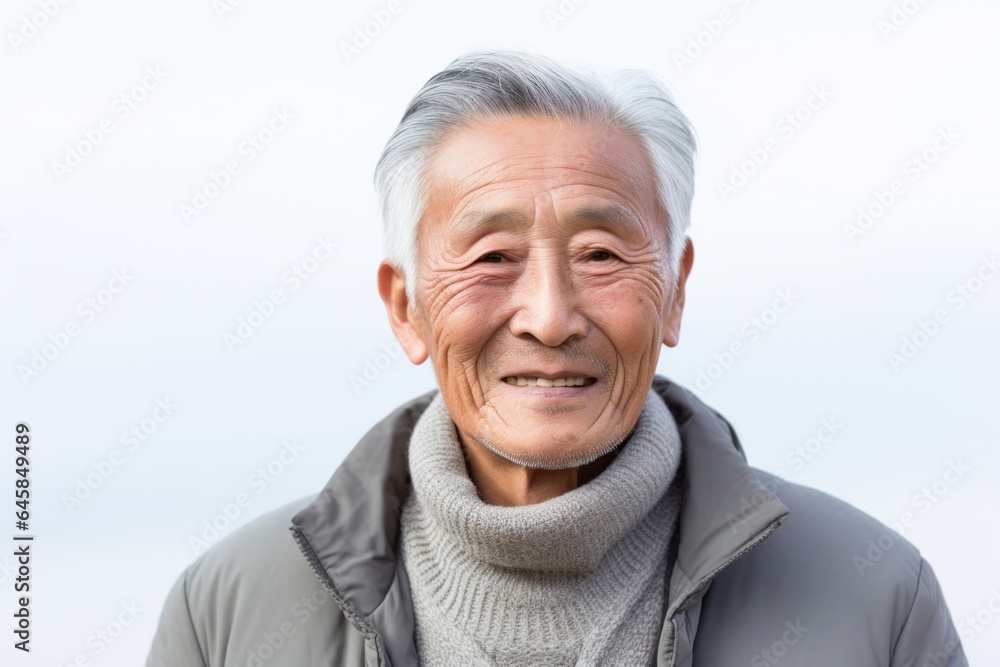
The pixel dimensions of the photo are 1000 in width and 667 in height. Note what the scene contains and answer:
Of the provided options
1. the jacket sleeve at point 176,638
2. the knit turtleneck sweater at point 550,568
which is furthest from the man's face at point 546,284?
the jacket sleeve at point 176,638

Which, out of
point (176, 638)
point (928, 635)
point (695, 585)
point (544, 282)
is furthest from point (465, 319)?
point (928, 635)

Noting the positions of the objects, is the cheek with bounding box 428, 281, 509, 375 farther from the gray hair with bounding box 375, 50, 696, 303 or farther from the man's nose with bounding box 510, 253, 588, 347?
the gray hair with bounding box 375, 50, 696, 303

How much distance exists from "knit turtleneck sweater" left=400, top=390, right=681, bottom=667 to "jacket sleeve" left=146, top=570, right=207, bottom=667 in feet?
1.86

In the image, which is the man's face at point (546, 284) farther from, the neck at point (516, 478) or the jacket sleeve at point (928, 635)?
the jacket sleeve at point (928, 635)

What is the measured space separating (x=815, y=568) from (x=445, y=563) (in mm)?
870

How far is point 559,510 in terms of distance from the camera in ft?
8.18

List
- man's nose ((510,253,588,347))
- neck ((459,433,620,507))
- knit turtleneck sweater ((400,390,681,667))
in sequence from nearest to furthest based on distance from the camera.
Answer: man's nose ((510,253,588,347))
knit turtleneck sweater ((400,390,681,667))
neck ((459,433,620,507))

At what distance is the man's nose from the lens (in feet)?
7.89

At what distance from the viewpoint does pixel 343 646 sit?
8.55 feet

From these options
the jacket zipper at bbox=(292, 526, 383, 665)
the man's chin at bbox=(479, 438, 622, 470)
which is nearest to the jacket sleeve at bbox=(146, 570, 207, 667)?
the jacket zipper at bbox=(292, 526, 383, 665)

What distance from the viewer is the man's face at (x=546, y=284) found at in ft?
8.07

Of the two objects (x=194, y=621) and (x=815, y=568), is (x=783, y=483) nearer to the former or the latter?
(x=815, y=568)

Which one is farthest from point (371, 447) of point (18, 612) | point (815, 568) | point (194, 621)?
point (18, 612)

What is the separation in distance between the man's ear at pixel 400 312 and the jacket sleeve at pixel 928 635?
1268 mm
